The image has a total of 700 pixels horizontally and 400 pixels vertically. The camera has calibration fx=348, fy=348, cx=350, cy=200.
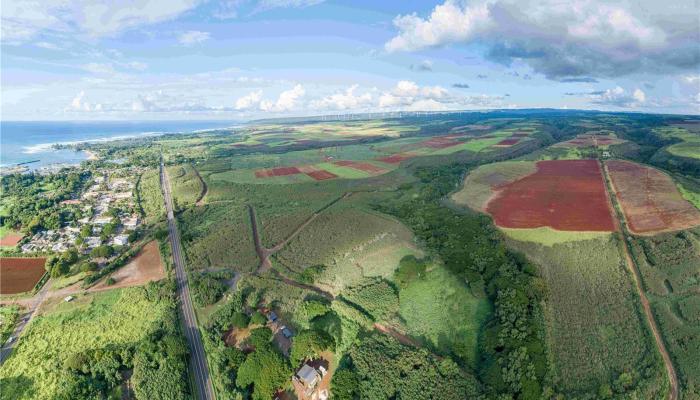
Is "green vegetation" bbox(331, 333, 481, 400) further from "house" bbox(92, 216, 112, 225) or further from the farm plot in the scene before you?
"house" bbox(92, 216, 112, 225)

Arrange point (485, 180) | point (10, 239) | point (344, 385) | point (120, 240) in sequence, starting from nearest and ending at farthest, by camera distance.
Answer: point (344, 385)
point (120, 240)
point (10, 239)
point (485, 180)

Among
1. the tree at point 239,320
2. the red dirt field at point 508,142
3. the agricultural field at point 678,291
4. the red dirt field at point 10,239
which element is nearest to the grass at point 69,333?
the tree at point 239,320

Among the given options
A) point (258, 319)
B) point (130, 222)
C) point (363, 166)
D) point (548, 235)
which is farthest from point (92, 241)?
point (548, 235)

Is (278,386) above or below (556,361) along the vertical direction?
below

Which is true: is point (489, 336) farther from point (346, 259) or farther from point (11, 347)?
point (11, 347)

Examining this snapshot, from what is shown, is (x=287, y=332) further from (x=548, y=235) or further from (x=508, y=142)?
(x=508, y=142)

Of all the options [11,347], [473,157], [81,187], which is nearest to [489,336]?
[11,347]
